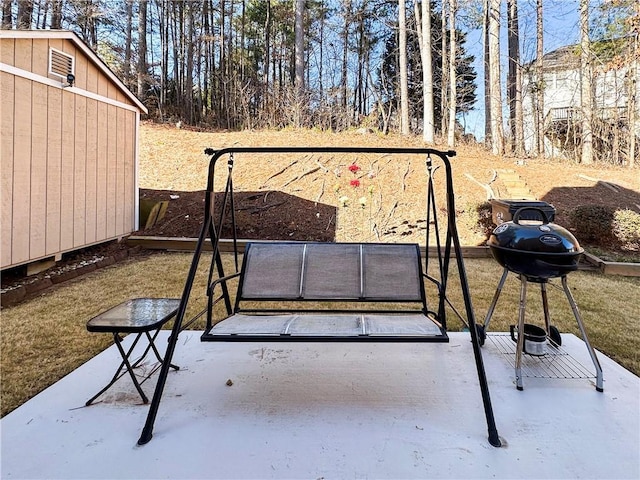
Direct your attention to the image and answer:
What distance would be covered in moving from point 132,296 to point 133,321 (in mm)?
2202

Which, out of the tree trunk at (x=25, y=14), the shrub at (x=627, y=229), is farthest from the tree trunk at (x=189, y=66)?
the shrub at (x=627, y=229)

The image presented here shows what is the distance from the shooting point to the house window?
4285 millimetres

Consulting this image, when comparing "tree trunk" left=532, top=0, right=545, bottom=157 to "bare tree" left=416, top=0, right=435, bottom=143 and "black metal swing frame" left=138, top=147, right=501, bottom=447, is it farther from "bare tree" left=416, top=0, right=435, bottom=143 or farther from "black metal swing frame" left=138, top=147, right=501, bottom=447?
"black metal swing frame" left=138, top=147, right=501, bottom=447

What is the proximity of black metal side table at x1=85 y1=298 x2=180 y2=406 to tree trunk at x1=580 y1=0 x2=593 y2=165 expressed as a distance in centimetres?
1144

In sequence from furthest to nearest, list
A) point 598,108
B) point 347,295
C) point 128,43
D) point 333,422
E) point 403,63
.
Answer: point 128,43 < point 598,108 < point 403,63 < point 347,295 < point 333,422

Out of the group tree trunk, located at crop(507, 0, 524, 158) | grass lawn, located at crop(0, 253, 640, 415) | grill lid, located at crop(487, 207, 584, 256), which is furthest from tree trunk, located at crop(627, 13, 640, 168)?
grill lid, located at crop(487, 207, 584, 256)

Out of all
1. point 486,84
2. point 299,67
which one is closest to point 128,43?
point 299,67

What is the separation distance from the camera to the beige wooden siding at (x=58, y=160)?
3.80 m

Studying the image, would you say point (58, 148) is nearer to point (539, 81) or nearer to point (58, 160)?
point (58, 160)

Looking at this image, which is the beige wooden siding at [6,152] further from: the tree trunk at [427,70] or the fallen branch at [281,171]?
the tree trunk at [427,70]

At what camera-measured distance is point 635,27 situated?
332 inches

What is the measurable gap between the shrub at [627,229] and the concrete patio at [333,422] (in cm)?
422

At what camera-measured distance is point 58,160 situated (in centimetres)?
447

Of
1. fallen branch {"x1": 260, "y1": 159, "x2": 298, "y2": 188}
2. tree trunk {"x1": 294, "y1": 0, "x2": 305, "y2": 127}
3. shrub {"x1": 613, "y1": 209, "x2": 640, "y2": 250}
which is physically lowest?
shrub {"x1": 613, "y1": 209, "x2": 640, "y2": 250}
